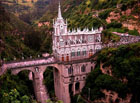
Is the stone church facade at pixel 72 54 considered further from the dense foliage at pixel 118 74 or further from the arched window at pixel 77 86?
the dense foliage at pixel 118 74

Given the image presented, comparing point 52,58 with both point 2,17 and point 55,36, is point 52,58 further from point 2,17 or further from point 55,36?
point 2,17

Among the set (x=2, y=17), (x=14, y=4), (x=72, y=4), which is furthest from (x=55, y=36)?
(x=14, y=4)

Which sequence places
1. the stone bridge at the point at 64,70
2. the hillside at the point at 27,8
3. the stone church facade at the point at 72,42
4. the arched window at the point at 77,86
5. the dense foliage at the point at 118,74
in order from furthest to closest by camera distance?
the hillside at the point at 27,8
the arched window at the point at 77,86
the stone church facade at the point at 72,42
the stone bridge at the point at 64,70
the dense foliage at the point at 118,74

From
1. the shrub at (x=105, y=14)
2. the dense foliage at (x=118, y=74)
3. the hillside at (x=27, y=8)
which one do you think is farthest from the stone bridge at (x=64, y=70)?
the hillside at (x=27, y=8)

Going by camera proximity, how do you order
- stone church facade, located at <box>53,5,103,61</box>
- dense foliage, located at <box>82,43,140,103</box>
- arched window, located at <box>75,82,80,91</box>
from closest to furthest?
1. dense foliage, located at <box>82,43,140,103</box>
2. stone church facade, located at <box>53,5,103,61</box>
3. arched window, located at <box>75,82,80,91</box>

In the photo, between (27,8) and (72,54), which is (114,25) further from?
(27,8)

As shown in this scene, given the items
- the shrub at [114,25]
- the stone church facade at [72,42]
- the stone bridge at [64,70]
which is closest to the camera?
the stone bridge at [64,70]

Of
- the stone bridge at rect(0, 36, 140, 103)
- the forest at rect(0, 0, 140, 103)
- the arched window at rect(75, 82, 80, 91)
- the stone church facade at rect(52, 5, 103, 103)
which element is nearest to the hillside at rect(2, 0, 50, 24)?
the forest at rect(0, 0, 140, 103)

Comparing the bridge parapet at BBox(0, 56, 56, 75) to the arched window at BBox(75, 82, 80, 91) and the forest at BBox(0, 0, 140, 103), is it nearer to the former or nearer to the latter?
the forest at BBox(0, 0, 140, 103)
